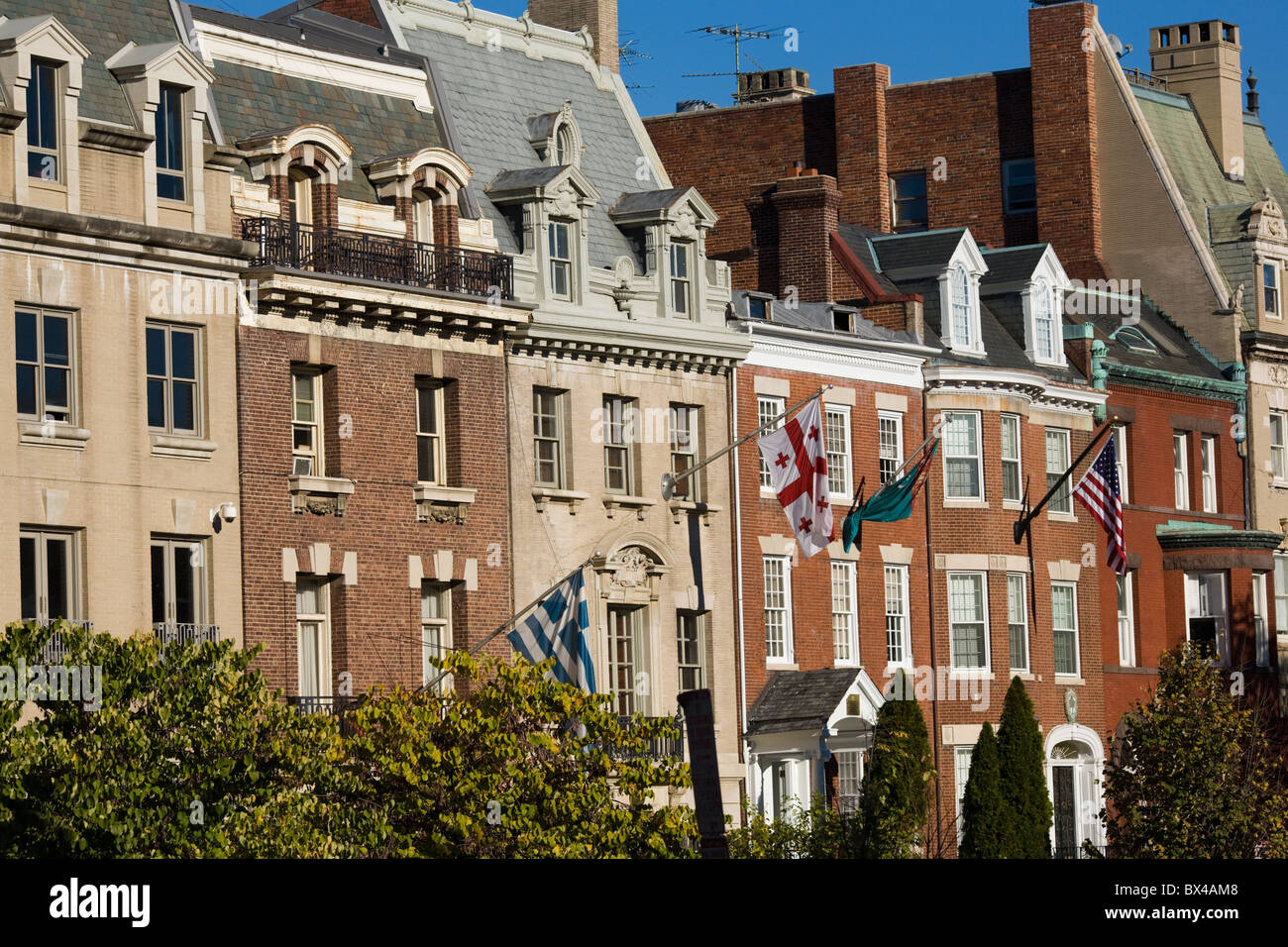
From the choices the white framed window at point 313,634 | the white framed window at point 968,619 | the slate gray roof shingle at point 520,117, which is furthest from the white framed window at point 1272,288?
the white framed window at point 313,634

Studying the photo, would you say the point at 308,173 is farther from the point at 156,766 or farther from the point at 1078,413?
the point at 1078,413

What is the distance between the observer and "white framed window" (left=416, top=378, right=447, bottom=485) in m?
44.9

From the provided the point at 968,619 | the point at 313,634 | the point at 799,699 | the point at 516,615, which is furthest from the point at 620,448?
the point at 968,619

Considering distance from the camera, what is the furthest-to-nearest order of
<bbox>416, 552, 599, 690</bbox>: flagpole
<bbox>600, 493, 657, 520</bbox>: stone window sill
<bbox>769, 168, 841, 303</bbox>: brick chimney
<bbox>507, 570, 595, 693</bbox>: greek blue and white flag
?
<bbox>769, 168, 841, 303</bbox>: brick chimney
<bbox>600, 493, 657, 520</bbox>: stone window sill
<bbox>416, 552, 599, 690</bbox>: flagpole
<bbox>507, 570, 595, 693</bbox>: greek blue and white flag

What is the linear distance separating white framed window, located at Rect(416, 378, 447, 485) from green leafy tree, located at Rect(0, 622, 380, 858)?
1121 cm

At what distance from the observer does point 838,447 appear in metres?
52.9

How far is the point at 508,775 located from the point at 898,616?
18971mm

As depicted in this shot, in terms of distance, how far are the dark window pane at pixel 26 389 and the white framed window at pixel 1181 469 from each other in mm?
32331

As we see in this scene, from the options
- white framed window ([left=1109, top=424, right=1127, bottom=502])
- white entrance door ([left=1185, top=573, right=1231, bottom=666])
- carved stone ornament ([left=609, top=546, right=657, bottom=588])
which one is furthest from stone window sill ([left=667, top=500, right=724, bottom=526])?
white entrance door ([left=1185, top=573, right=1231, bottom=666])

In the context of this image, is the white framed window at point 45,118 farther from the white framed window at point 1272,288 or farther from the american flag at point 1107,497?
the white framed window at point 1272,288

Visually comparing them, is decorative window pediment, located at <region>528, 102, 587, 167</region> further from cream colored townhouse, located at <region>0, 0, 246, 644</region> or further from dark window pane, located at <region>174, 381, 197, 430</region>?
dark window pane, located at <region>174, 381, 197, 430</region>

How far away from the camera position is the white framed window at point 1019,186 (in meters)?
67.1

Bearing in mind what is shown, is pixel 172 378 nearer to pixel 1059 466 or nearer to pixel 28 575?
pixel 28 575
